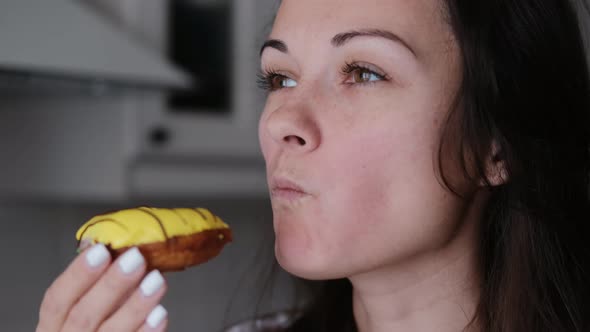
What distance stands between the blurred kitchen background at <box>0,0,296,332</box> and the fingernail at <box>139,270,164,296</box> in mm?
552

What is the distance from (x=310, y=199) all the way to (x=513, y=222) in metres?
0.33

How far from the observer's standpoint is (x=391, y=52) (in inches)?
34.7

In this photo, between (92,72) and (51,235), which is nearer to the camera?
(92,72)

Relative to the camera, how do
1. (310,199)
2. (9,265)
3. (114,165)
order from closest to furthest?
(310,199) → (114,165) → (9,265)

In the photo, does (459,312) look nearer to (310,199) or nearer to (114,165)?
(310,199)

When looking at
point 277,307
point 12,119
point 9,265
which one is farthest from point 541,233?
point 277,307

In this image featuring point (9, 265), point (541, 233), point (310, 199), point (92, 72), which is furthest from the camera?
point (9, 265)

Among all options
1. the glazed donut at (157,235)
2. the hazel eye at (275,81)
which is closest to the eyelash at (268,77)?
the hazel eye at (275,81)

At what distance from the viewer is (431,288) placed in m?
0.99

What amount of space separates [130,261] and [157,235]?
63 millimetres

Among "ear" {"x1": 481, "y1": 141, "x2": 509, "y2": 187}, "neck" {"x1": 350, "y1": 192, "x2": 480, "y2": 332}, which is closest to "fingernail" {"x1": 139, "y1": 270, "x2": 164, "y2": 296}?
"neck" {"x1": 350, "y1": 192, "x2": 480, "y2": 332}

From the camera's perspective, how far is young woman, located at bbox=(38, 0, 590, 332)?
867 mm

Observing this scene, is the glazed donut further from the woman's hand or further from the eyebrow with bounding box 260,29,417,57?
the eyebrow with bounding box 260,29,417,57

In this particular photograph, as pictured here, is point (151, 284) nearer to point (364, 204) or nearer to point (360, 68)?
point (364, 204)
